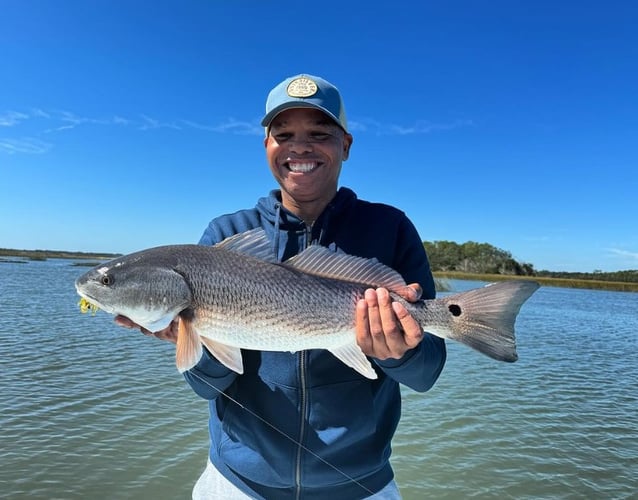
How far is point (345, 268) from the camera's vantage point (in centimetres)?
291

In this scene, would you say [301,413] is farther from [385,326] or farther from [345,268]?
[345,268]

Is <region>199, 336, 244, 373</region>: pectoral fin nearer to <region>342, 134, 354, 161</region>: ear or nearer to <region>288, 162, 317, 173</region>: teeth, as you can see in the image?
<region>288, 162, 317, 173</region>: teeth

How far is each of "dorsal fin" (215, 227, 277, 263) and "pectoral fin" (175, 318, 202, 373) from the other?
539mm

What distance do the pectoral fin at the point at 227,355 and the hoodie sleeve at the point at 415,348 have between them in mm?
827

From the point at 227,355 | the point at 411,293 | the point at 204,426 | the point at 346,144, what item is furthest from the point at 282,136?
the point at 204,426

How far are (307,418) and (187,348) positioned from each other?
2.69 ft

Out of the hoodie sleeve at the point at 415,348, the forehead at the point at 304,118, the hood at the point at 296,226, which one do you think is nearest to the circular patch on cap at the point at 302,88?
the forehead at the point at 304,118

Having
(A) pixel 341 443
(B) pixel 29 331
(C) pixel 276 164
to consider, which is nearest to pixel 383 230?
(C) pixel 276 164

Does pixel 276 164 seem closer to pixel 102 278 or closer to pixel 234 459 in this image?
pixel 102 278

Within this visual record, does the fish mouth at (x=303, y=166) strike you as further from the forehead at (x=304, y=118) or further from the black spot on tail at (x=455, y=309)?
the black spot on tail at (x=455, y=309)

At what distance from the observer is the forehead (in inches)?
120

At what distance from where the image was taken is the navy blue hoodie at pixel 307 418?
8.97ft

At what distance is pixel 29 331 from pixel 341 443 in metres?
15.9

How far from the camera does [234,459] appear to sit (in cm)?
282
